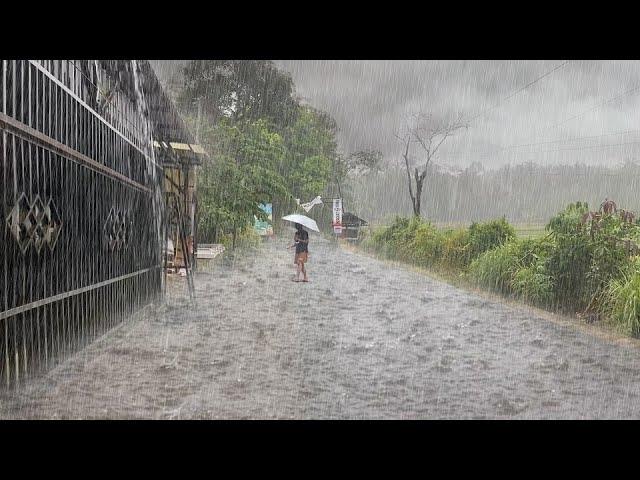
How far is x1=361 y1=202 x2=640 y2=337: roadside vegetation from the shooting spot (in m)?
5.36

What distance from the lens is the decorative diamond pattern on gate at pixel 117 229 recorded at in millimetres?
4608

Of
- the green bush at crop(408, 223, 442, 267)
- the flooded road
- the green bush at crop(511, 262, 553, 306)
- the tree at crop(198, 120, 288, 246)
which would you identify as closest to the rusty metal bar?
the flooded road

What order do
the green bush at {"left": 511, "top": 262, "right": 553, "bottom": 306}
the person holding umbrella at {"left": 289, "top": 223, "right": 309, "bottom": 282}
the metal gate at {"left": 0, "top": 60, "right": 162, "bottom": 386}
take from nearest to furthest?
1. the metal gate at {"left": 0, "top": 60, "right": 162, "bottom": 386}
2. the green bush at {"left": 511, "top": 262, "right": 553, "bottom": 306}
3. the person holding umbrella at {"left": 289, "top": 223, "right": 309, "bottom": 282}

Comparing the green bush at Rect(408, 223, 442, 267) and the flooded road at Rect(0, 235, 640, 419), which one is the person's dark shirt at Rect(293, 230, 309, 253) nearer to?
the flooded road at Rect(0, 235, 640, 419)

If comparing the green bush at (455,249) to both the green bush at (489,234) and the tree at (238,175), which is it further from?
the tree at (238,175)

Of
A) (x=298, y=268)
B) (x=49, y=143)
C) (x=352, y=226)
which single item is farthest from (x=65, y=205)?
(x=352, y=226)

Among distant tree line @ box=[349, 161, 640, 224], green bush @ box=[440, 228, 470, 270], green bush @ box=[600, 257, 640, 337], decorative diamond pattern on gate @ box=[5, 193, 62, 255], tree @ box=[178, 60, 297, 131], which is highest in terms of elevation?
tree @ box=[178, 60, 297, 131]

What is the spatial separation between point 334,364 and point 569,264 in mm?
2511

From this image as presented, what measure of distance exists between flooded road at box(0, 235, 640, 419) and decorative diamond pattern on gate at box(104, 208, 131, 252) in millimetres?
648

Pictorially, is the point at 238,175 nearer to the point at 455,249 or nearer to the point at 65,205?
the point at 455,249

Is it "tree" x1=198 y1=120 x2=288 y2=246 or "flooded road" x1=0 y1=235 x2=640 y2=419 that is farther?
"tree" x1=198 y1=120 x2=288 y2=246

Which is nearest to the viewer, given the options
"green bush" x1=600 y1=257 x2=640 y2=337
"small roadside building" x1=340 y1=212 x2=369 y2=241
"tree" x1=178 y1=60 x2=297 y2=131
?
"green bush" x1=600 y1=257 x2=640 y2=337

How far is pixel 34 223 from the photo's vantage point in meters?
3.12

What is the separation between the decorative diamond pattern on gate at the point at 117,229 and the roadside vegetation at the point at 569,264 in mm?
3765
